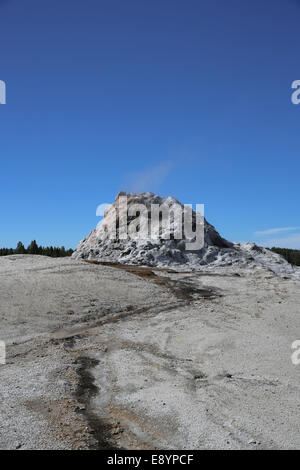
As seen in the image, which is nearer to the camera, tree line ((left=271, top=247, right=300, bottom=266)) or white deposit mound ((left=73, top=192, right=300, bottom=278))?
white deposit mound ((left=73, top=192, right=300, bottom=278))

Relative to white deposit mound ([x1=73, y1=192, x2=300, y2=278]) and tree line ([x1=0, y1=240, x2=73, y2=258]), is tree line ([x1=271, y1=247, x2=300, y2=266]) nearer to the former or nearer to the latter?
white deposit mound ([x1=73, y1=192, x2=300, y2=278])

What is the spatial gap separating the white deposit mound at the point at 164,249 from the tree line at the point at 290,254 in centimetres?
1011

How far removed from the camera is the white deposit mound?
20.5 m

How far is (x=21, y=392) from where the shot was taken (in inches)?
189

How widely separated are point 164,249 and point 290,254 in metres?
19.6

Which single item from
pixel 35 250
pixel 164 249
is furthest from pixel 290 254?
pixel 35 250

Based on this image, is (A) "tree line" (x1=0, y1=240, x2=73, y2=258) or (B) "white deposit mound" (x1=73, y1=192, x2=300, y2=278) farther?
(A) "tree line" (x1=0, y1=240, x2=73, y2=258)

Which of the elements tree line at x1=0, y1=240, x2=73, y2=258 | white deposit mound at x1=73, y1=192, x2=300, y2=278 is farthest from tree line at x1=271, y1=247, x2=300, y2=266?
tree line at x1=0, y1=240, x2=73, y2=258

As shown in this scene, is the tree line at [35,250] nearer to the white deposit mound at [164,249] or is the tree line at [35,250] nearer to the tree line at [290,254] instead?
the white deposit mound at [164,249]

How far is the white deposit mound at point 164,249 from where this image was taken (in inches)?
805

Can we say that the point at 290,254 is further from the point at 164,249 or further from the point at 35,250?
the point at 35,250

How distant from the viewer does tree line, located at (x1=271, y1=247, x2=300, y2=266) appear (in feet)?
109

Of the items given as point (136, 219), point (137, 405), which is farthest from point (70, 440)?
point (136, 219)

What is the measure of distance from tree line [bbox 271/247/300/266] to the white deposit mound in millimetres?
10110
